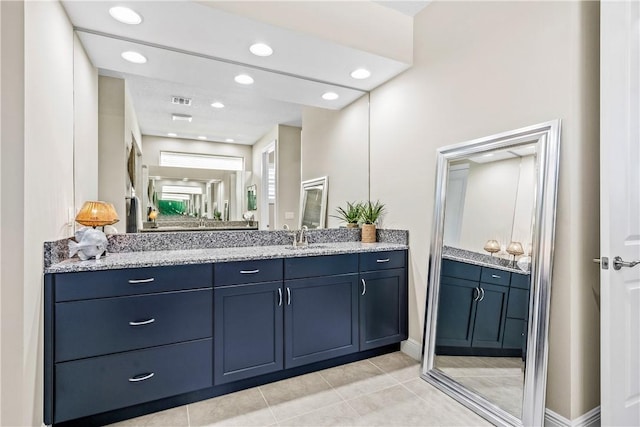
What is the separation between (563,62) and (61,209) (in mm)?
2898

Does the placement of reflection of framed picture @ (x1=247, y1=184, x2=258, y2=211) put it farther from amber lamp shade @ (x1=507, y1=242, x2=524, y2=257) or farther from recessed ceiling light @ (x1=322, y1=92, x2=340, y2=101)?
amber lamp shade @ (x1=507, y1=242, x2=524, y2=257)

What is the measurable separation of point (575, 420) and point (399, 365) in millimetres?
1119

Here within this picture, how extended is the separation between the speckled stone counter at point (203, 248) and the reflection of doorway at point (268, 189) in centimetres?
10

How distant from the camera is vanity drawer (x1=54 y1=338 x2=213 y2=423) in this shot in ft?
5.49

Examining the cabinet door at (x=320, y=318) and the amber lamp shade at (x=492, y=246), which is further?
the cabinet door at (x=320, y=318)

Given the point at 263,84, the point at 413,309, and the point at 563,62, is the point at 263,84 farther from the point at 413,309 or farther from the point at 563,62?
the point at 413,309

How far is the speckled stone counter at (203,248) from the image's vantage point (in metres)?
1.77

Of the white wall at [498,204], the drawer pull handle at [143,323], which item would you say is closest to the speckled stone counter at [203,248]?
the drawer pull handle at [143,323]

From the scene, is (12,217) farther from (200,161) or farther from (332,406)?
(332,406)

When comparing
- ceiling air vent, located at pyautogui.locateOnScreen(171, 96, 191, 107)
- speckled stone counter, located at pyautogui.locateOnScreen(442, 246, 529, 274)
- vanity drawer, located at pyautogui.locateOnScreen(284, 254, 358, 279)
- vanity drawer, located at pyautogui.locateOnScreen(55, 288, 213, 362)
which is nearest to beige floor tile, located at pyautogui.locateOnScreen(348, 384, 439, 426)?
vanity drawer, located at pyautogui.locateOnScreen(284, 254, 358, 279)

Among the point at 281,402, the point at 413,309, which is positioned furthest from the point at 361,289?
the point at 281,402

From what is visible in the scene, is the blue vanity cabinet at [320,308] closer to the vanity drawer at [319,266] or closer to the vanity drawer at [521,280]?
the vanity drawer at [319,266]

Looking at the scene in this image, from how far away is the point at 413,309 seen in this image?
270 centimetres

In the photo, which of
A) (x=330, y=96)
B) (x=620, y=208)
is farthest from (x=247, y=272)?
(x=620, y=208)
